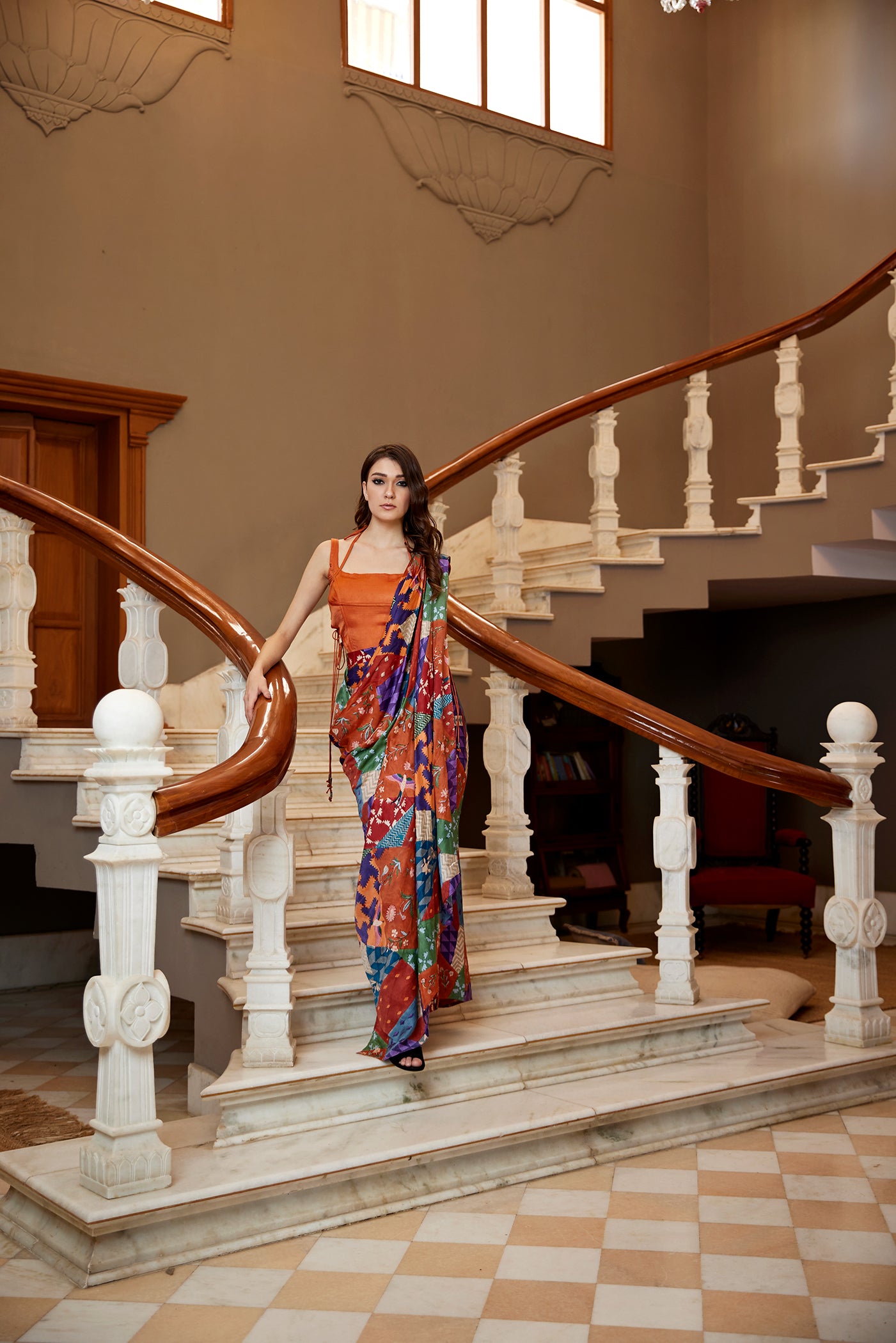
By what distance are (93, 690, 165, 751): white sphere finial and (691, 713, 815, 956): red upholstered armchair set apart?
4279mm

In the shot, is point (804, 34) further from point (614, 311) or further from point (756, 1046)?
point (756, 1046)

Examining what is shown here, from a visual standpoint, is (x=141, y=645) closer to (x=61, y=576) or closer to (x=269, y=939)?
(x=269, y=939)

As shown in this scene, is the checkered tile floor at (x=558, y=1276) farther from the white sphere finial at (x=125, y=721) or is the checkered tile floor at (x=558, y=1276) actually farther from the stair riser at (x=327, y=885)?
the stair riser at (x=327, y=885)

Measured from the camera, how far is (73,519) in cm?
388

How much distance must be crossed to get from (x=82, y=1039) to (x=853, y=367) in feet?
17.7

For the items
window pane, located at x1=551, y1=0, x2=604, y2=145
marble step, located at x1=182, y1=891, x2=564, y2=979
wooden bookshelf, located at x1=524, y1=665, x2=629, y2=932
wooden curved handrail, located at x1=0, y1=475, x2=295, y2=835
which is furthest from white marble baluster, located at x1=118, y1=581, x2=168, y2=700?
window pane, located at x1=551, y1=0, x2=604, y2=145

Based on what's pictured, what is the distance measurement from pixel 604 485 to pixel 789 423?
86 centimetres

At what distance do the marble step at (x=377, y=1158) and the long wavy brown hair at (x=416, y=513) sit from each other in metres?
1.30

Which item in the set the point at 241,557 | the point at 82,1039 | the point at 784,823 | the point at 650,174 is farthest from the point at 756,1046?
the point at 650,174

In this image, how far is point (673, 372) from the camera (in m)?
5.80

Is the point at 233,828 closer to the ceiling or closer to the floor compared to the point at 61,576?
closer to the floor

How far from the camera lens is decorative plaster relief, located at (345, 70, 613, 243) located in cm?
693

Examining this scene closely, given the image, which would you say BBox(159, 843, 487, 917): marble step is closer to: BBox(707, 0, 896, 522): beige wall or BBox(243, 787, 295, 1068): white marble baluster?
BBox(243, 787, 295, 1068): white marble baluster

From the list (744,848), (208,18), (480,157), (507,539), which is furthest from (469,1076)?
(480,157)
